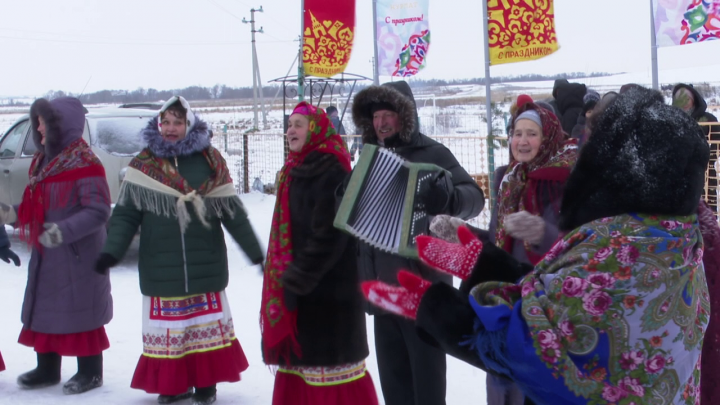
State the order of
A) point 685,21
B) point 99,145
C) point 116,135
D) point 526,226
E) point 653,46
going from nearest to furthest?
point 526,226
point 685,21
point 653,46
point 99,145
point 116,135

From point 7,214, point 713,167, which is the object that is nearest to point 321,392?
point 7,214

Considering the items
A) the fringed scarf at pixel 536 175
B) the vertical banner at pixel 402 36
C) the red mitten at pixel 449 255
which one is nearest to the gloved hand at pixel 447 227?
the red mitten at pixel 449 255

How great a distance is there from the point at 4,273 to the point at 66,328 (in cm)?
434

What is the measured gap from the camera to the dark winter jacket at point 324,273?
3.23 meters

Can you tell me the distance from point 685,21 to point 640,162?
601cm

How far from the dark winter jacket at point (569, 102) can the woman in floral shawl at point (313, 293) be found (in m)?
3.90

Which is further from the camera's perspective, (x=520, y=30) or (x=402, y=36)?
(x=402, y=36)

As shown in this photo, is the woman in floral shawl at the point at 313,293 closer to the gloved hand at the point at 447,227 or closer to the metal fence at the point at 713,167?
the gloved hand at the point at 447,227

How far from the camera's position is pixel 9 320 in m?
6.09

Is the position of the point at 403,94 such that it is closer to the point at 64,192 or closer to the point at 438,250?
the point at 438,250

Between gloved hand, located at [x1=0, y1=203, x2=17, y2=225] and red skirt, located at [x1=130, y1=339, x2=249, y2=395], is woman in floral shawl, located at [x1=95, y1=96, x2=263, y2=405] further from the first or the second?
gloved hand, located at [x1=0, y1=203, x2=17, y2=225]

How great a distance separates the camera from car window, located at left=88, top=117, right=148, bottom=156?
27.0ft

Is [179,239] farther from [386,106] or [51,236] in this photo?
[386,106]

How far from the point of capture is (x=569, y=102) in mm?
6855
